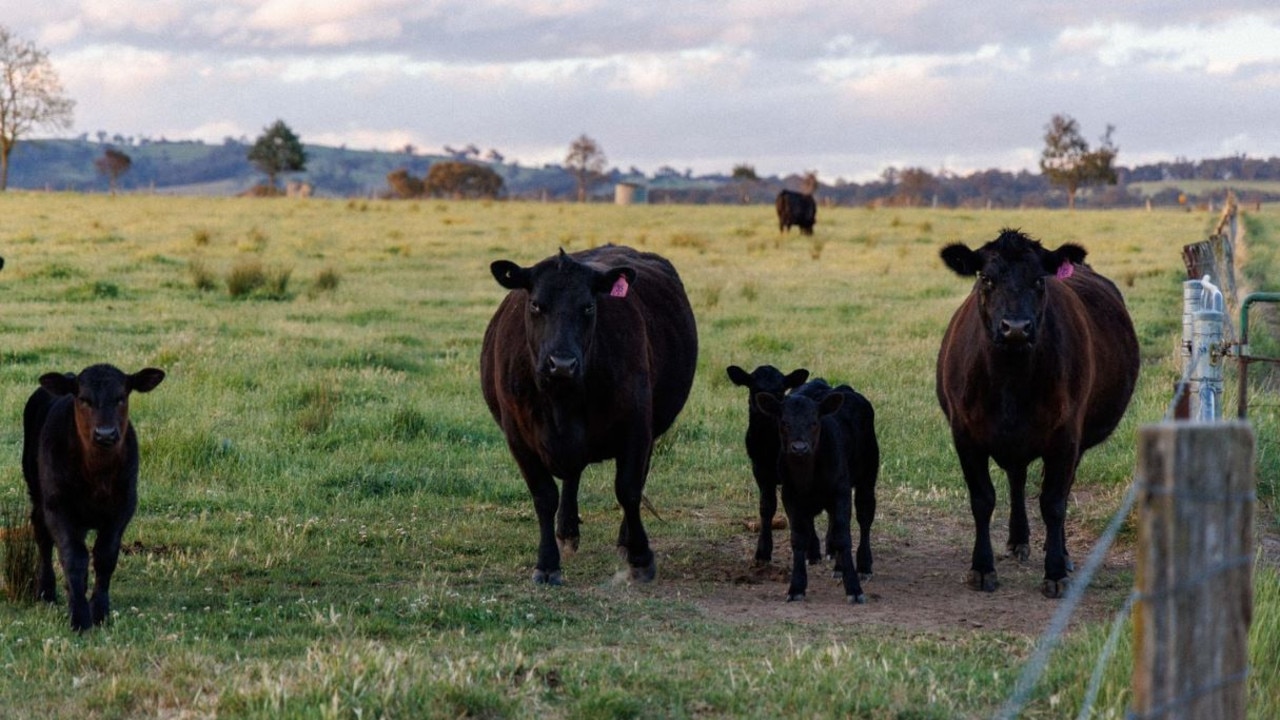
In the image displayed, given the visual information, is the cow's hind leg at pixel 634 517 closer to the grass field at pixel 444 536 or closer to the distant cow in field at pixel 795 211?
the grass field at pixel 444 536

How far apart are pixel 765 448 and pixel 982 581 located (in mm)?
1358

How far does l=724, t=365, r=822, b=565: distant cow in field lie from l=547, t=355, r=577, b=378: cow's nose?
0.93 m

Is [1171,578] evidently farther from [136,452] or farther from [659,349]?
[659,349]

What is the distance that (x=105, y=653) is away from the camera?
5.59 meters

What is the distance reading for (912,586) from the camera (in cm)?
768

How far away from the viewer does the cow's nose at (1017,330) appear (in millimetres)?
7199

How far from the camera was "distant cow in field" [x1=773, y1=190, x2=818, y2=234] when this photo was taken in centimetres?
4156

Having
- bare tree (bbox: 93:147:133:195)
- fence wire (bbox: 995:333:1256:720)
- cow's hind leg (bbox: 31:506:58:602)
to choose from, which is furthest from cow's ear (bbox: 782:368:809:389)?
bare tree (bbox: 93:147:133:195)

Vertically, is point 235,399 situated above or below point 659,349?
below

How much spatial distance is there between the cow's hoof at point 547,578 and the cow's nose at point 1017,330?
257 cm

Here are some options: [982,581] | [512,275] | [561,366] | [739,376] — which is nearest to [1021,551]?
[982,581]

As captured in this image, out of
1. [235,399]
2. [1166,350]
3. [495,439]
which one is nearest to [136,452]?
[495,439]

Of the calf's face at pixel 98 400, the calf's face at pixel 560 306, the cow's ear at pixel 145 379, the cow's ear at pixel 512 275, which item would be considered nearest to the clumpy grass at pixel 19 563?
the calf's face at pixel 98 400

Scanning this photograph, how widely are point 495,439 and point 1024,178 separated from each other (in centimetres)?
11501
